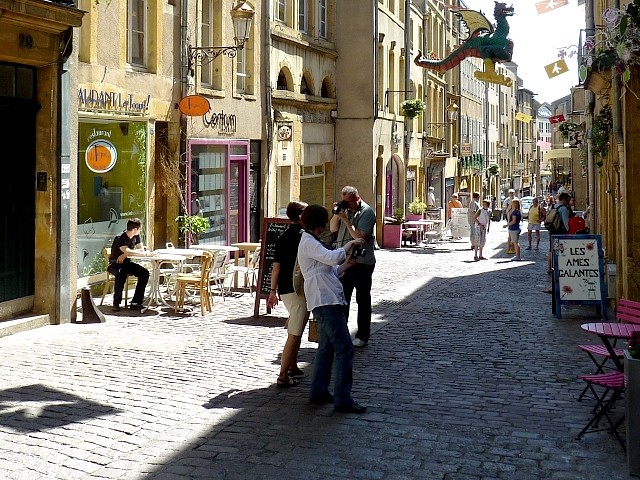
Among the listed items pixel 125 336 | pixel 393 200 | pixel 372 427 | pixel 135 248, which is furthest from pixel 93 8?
pixel 393 200

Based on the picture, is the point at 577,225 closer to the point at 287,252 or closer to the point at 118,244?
the point at 118,244

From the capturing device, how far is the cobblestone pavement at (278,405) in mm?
6461

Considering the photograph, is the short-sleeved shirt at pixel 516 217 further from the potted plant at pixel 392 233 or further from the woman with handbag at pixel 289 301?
the woman with handbag at pixel 289 301

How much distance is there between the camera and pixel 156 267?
13.6 metres

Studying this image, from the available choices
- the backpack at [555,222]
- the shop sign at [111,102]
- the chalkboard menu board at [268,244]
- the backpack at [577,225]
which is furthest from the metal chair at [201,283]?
the backpack at [555,222]

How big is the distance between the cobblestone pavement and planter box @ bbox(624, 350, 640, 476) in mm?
124

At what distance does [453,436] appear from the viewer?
23.6 ft

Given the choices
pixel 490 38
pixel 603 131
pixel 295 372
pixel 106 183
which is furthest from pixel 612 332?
pixel 490 38

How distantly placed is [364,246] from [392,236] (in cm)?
1850

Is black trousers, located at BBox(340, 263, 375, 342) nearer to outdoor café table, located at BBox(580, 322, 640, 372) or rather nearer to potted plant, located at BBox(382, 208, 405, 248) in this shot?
outdoor café table, located at BBox(580, 322, 640, 372)

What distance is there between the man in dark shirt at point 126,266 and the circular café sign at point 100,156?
3.86 feet

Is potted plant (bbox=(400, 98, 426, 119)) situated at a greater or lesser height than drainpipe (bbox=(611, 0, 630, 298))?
greater

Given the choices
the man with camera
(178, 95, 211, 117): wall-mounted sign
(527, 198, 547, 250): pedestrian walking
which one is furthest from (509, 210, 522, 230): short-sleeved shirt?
the man with camera

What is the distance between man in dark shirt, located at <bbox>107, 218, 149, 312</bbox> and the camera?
1339cm
